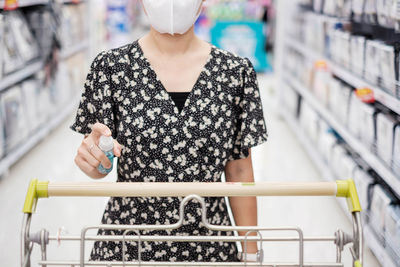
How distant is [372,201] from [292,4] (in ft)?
12.7

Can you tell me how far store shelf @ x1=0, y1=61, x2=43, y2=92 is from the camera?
425cm

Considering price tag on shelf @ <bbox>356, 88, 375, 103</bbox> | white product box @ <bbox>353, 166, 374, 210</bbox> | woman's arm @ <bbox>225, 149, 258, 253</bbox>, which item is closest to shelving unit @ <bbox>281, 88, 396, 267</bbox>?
white product box @ <bbox>353, 166, 374, 210</bbox>

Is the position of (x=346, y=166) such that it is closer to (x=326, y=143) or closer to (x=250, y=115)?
(x=326, y=143)

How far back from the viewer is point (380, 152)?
10.0ft

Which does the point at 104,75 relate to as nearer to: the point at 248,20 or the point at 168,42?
the point at 168,42

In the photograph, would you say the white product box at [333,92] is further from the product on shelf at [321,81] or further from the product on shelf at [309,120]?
the product on shelf at [309,120]

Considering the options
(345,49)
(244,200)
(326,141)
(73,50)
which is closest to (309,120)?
(326,141)

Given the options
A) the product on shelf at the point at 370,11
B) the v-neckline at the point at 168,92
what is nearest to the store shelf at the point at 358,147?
the product on shelf at the point at 370,11

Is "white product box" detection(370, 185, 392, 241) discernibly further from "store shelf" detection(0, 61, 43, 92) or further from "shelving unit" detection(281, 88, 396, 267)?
"store shelf" detection(0, 61, 43, 92)

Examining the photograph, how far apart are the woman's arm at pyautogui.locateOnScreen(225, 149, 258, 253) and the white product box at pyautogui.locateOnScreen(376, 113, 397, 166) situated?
5.23 feet

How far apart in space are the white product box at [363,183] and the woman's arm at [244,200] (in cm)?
186

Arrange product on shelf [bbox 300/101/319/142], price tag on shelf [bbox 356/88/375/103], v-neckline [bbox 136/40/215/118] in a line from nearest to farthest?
1. v-neckline [bbox 136/40/215/118]
2. price tag on shelf [bbox 356/88/375/103]
3. product on shelf [bbox 300/101/319/142]

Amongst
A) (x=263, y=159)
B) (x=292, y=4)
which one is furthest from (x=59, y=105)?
(x=292, y=4)

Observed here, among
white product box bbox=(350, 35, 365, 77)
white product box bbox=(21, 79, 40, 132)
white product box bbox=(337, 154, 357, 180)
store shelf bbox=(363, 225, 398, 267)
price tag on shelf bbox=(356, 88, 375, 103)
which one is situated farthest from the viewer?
white product box bbox=(21, 79, 40, 132)
